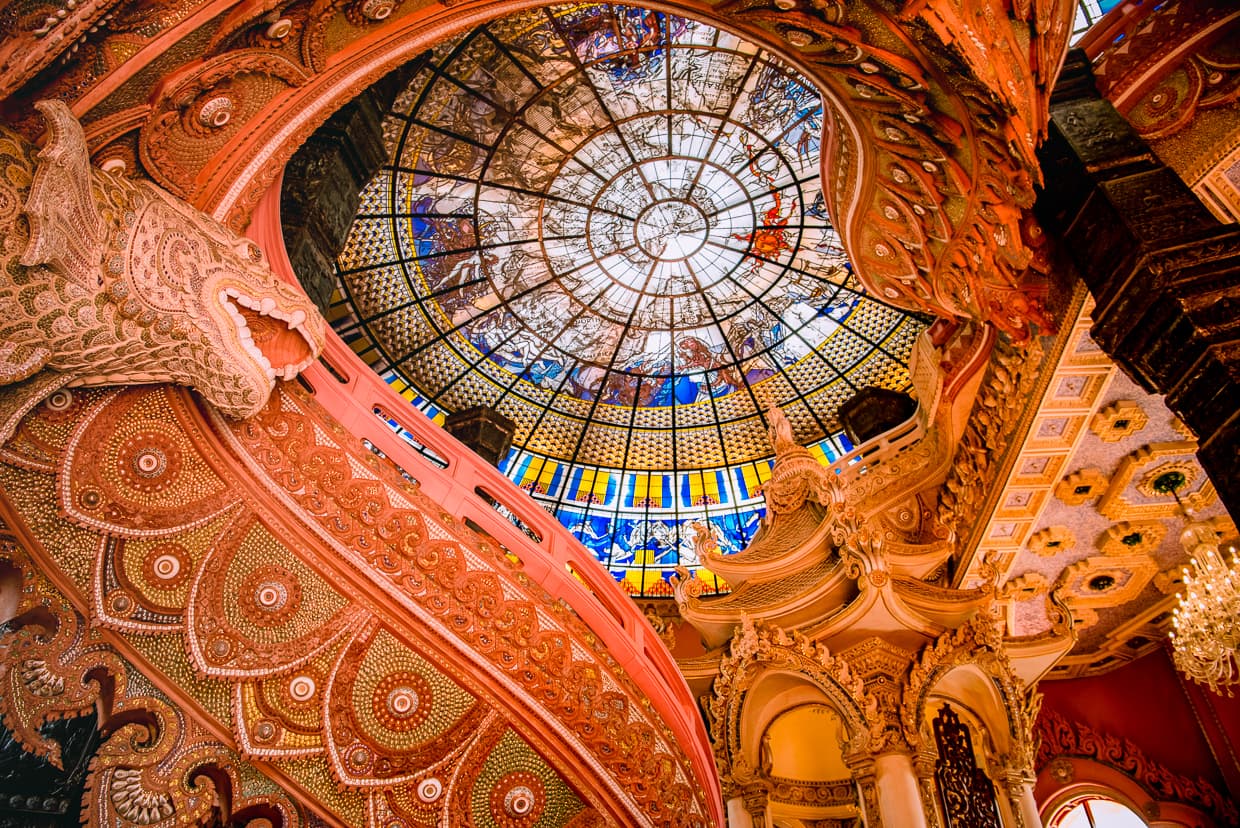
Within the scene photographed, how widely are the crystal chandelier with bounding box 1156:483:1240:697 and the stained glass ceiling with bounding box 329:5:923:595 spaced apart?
5.05 m

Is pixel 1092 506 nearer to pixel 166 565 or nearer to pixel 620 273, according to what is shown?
pixel 620 273

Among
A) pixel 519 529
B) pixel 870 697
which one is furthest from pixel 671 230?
pixel 870 697

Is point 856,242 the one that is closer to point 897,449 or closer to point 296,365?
point 897,449

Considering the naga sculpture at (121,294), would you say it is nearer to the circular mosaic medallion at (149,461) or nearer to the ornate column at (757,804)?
the circular mosaic medallion at (149,461)

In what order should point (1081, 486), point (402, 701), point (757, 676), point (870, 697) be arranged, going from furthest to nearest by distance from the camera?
point (1081, 486)
point (757, 676)
point (870, 697)
point (402, 701)

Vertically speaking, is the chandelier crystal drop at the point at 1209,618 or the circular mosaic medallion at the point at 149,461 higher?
the chandelier crystal drop at the point at 1209,618

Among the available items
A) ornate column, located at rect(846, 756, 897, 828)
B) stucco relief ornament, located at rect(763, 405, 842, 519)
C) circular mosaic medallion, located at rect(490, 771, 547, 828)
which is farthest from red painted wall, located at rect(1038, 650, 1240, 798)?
circular mosaic medallion, located at rect(490, 771, 547, 828)

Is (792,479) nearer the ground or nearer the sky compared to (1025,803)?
nearer the sky

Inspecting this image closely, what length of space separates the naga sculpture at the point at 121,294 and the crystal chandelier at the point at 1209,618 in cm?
903

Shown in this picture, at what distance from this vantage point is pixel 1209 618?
298 inches

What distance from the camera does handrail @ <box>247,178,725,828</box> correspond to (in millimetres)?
6234

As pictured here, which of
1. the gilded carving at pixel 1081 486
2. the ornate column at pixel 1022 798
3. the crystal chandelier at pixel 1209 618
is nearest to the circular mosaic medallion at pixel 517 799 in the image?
the ornate column at pixel 1022 798

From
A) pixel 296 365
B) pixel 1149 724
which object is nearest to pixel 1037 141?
pixel 296 365

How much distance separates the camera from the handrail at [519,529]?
6234mm
